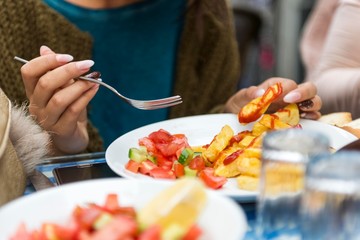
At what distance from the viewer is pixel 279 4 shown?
3.70m

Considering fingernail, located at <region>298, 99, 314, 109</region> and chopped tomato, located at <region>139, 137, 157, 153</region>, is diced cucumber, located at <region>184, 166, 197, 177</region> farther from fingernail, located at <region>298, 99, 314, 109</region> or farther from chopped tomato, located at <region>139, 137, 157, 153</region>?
fingernail, located at <region>298, 99, 314, 109</region>

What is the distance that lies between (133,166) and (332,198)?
400 mm

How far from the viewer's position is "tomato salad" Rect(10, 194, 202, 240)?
0.60 meters

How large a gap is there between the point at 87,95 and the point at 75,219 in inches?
18.0

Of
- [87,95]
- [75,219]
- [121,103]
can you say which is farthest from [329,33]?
[75,219]

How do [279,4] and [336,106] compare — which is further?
[279,4]

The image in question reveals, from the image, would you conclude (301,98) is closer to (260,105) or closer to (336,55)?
(260,105)

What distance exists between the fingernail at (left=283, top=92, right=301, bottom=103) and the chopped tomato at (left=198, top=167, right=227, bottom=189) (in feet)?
0.85

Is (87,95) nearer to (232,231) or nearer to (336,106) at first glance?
(232,231)

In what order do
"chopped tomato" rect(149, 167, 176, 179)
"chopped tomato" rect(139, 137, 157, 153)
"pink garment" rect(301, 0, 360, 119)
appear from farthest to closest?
"pink garment" rect(301, 0, 360, 119), "chopped tomato" rect(139, 137, 157, 153), "chopped tomato" rect(149, 167, 176, 179)

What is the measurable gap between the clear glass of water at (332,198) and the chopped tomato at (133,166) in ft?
1.12

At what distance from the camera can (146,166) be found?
0.95 meters

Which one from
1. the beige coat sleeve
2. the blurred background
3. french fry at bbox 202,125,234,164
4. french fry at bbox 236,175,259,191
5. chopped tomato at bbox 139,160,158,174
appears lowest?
the blurred background

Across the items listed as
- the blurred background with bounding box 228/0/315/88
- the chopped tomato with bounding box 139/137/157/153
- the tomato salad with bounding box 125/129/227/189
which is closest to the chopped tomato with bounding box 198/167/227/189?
the tomato salad with bounding box 125/129/227/189
